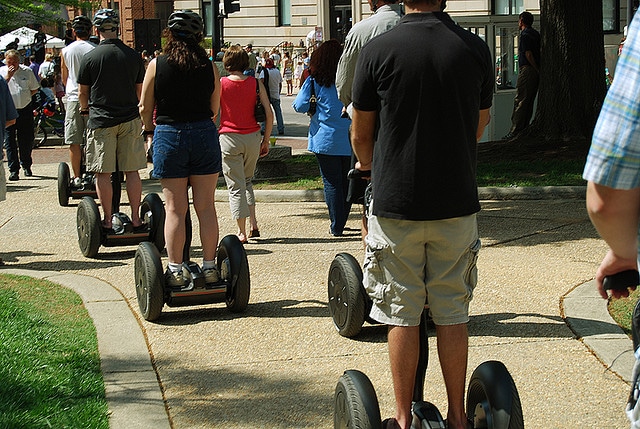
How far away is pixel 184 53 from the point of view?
6.74 m

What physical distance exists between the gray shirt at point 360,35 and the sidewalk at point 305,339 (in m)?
1.55

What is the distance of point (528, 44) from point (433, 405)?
13.6 metres

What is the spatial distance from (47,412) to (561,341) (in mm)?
2998

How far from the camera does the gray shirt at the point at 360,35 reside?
22.5ft

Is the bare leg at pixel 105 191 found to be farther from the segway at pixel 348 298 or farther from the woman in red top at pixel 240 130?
the segway at pixel 348 298

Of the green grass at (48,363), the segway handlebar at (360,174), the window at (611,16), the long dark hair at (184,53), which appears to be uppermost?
the window at (611,16)

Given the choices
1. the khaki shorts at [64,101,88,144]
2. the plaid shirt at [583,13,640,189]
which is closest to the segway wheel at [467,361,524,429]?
the plaid shirt at [583,13,640,189]

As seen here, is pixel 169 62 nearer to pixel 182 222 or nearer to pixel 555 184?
pixel 182 222

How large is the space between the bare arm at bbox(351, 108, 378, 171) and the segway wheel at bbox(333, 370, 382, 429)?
89 cm

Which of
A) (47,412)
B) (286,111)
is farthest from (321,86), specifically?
(286,111)

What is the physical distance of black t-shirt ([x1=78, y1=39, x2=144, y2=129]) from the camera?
9195 mm

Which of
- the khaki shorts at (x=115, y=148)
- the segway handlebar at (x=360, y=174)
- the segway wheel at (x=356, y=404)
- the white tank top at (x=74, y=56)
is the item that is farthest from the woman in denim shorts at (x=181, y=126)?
the white tank top at (x=74, y=56)

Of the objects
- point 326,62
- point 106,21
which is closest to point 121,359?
point 326,62

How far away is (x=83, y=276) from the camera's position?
8.17 metres
